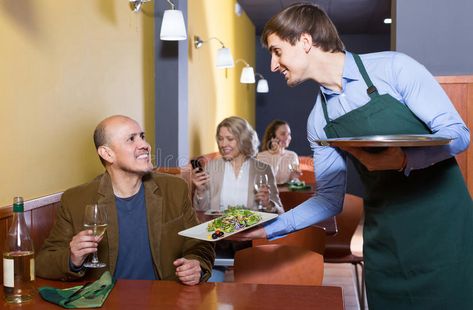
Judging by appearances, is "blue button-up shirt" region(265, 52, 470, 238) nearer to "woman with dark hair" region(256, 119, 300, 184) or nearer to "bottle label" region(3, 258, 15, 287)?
"bottle label" region(3, 258, 15, 287)

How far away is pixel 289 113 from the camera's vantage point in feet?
33.2

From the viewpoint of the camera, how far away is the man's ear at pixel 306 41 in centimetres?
166

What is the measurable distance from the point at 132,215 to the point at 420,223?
108 centimetres

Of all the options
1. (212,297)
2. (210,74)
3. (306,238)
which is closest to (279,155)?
(210,74)

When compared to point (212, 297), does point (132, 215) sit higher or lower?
higher

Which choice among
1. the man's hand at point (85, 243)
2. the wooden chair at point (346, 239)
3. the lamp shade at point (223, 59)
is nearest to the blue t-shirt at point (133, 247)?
the man's hand at point (85, 243)

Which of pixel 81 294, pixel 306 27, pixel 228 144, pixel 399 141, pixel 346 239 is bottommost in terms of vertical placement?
pixel 346 239

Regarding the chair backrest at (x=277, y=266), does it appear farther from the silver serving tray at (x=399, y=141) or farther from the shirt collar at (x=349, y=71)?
the silver serving tray at (x=399, y=141)

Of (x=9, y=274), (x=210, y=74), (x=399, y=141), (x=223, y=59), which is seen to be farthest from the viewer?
(x=210, y=74)

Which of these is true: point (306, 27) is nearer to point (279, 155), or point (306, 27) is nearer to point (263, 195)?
point (263, 195)

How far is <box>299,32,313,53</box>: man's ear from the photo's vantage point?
5.45ft

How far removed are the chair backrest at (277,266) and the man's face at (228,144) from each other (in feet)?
5.61

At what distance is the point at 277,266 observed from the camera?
2.31 m

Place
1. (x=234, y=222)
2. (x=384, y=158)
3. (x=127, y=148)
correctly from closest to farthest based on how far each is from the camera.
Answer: (x=384, y=158) < (x=234, y=222) < (x=127, y=148)
